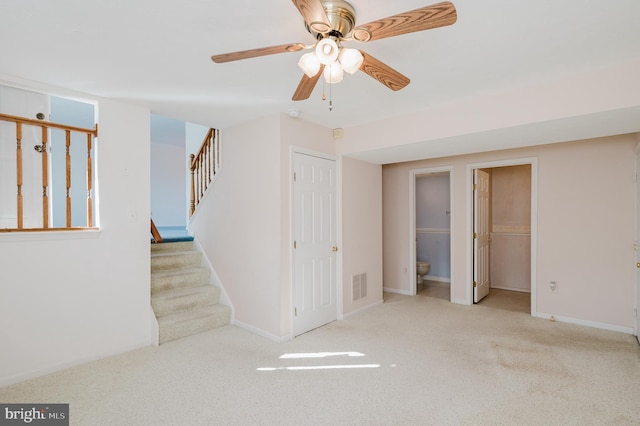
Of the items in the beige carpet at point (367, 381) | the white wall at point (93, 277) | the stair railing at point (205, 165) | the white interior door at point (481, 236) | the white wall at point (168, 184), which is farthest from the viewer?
the white wall at point (168, 184)

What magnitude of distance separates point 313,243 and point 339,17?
2494 mm

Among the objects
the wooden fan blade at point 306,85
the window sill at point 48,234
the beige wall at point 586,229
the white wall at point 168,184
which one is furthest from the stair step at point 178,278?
the beige wall at point 586,229

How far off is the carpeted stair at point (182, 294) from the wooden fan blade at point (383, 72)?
3.03 meters

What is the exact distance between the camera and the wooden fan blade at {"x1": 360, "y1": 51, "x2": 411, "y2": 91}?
5.79 feet

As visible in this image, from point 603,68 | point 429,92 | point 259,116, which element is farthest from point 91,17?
point 603,68

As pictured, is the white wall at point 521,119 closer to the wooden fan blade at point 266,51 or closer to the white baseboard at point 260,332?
the wooden fan blade at point 266,51

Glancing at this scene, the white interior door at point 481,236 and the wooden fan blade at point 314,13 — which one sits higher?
the wooden fan blade at point 314,13

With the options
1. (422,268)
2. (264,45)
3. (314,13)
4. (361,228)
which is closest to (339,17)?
(314,13)

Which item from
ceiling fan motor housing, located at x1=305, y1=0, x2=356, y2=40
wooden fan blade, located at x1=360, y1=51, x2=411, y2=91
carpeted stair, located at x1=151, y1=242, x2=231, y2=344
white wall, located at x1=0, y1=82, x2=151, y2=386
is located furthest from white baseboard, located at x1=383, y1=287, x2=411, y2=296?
ceiling fan motor housing, located at x1=305, y1=0, x2=356, y2=40

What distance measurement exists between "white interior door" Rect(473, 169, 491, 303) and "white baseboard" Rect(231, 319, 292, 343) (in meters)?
2.91

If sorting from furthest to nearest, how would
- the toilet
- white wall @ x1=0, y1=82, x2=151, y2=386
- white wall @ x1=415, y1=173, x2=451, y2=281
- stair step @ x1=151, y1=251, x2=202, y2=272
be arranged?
white wall @ x1=415, y1=173, x2=451, y2=281, the toilet, stair step @ x1=151, y1=251, x2=202, y2=272, white wall @ x1=0, y1=82, x2=151, y2=386

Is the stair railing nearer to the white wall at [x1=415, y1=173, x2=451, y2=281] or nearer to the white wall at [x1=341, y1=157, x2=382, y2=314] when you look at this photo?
the white wall at [x1=341, y1=157, x2=382, y2=314]

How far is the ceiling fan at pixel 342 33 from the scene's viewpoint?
1.36 metres

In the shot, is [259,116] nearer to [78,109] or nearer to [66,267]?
[66,267]
